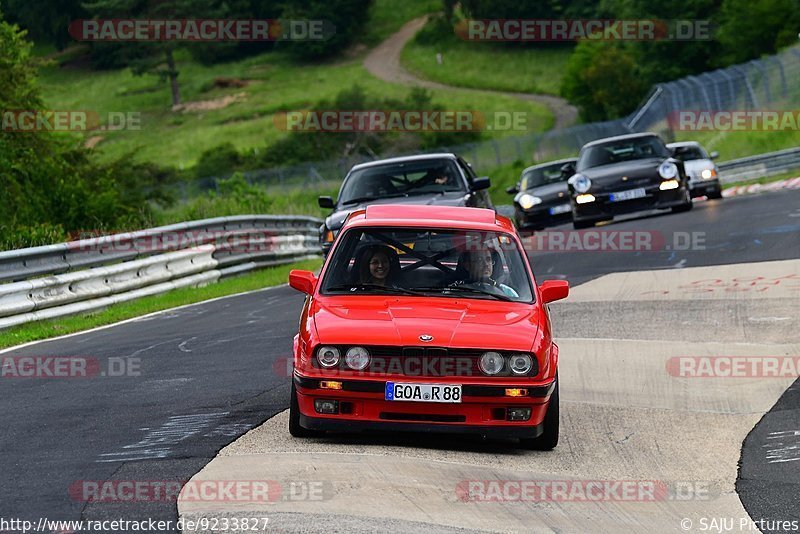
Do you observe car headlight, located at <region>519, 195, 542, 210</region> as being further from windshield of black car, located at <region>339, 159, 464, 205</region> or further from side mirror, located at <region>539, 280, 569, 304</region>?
side mirror, located at <region>539, 280, 569, 304</region>

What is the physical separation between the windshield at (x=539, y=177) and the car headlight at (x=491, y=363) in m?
20.5

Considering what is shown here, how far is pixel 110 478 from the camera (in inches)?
281

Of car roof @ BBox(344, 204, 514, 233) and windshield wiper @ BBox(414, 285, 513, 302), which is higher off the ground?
car roof @ BBox(344, 204, 514, 233)

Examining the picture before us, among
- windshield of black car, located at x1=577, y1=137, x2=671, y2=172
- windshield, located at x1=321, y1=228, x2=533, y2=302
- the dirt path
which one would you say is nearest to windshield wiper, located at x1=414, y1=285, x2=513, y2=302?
windshield, located at x1=321, y1=228, x2=533, y2=302

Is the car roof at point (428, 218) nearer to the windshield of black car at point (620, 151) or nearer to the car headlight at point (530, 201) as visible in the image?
the windshield of black car at point (620, 151)

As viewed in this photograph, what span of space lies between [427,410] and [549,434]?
33.0 inches

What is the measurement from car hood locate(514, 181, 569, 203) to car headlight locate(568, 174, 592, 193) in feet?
10.5

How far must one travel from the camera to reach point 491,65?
110 meters

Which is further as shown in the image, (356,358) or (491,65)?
(491,65)

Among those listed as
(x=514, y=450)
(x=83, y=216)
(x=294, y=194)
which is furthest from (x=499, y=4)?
(x=514, y=450)

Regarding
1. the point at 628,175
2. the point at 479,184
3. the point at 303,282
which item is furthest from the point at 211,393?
the point at 628,175
